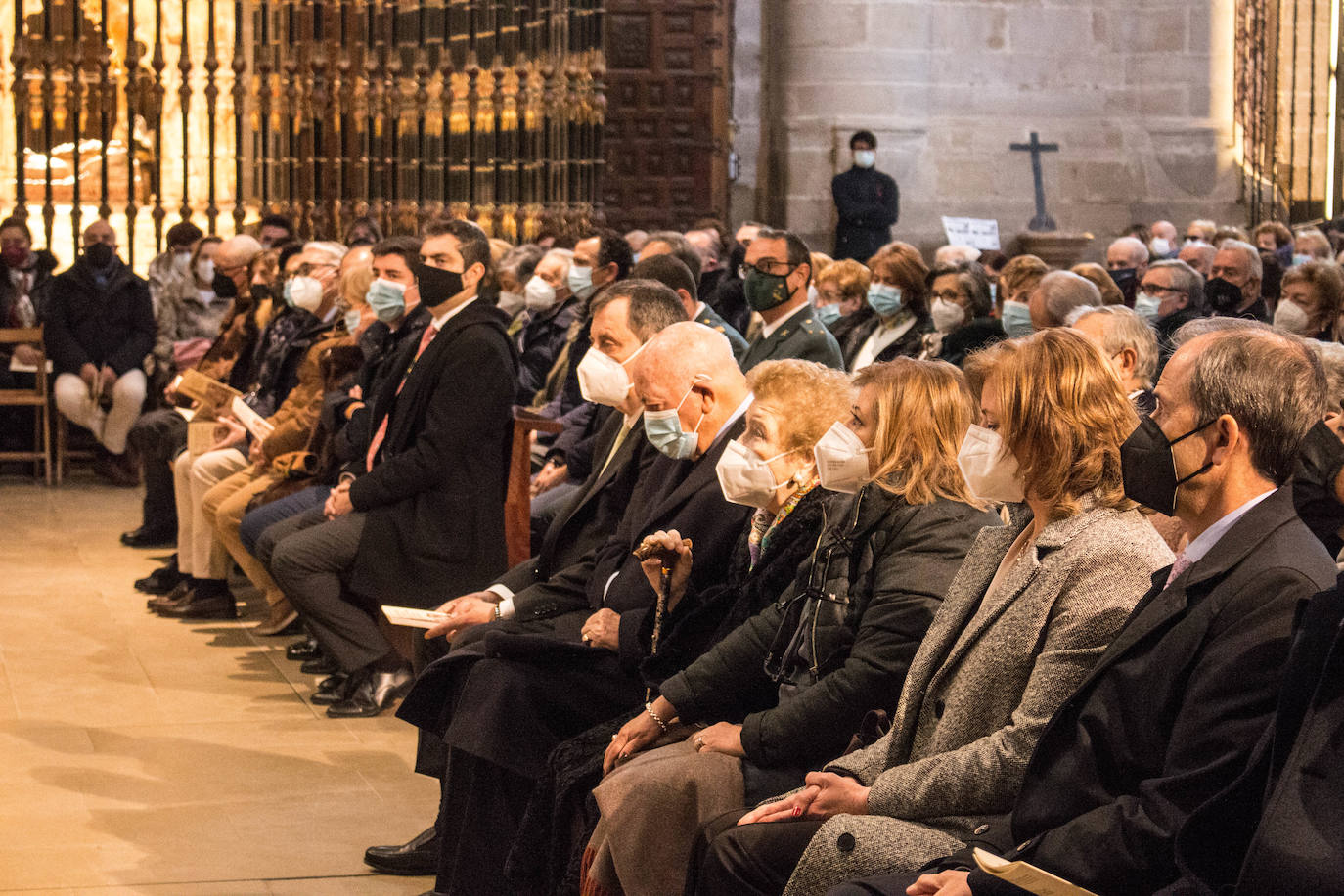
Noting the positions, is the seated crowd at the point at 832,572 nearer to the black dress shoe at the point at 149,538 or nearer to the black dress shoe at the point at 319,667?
the black dress shoe at the point at 319,667

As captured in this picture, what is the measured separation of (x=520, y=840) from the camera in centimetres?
399

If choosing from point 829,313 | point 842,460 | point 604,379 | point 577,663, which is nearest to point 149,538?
point 829,313

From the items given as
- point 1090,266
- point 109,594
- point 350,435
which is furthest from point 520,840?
point 109,594

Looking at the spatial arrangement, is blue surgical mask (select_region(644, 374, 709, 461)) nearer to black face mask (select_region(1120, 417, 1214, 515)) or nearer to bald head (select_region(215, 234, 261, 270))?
black face mask (select_region(1120, 417, 1214, 515))

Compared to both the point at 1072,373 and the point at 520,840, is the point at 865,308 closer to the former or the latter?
the point at 520,840

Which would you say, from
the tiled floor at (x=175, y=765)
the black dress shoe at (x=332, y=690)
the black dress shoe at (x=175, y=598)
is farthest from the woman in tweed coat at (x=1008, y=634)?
the black dress shoe at (x=175, y=598)

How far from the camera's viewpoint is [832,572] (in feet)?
11.6

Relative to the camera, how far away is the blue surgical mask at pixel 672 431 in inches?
170

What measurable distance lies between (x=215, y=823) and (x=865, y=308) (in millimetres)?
3922

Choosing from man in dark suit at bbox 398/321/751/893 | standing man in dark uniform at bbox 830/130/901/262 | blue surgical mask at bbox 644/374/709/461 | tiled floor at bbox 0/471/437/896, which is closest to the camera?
man in dark suit at bbox 398/321/751/893

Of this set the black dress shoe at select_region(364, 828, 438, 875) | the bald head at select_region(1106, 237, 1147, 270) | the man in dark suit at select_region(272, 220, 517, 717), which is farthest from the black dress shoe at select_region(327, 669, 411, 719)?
the bald head at select_region(1106, 237, 1147, 270)

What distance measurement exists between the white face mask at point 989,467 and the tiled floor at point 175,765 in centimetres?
206

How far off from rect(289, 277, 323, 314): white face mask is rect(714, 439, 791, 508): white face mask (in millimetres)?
4305

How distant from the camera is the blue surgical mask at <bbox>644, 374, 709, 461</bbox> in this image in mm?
4309
